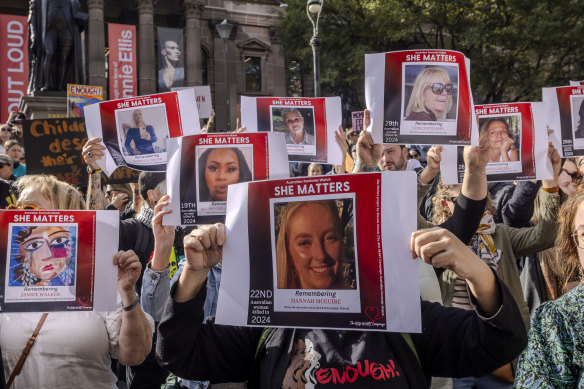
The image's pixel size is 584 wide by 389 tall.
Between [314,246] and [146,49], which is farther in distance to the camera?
[146,49]

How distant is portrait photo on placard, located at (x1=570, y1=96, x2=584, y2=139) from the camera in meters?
5.27

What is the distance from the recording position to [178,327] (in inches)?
94.0

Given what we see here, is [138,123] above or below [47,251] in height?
above

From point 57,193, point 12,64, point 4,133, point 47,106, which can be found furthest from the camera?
point 12,64

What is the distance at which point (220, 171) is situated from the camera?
120 inches

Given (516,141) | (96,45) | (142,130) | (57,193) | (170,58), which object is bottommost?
(57,193)

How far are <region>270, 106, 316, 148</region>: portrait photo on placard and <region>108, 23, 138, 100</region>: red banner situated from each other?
25676mm

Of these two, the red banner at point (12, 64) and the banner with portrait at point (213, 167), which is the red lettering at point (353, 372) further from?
the red banner at point (12, 64)

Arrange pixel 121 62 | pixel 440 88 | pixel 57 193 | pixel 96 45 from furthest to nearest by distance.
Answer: pixel 96 45
pixel 121 62
pixel 440 88
pixel 57 193

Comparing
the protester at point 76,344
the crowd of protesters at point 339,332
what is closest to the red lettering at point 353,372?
the crowd of protesters at point 339,332

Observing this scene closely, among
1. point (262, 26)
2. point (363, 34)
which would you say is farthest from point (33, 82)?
point (262, 26)

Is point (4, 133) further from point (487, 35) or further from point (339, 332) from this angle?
point (487, 35)

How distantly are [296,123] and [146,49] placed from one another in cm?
3232

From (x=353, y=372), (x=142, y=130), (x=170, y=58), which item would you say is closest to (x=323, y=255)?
(x=353, y=372)
